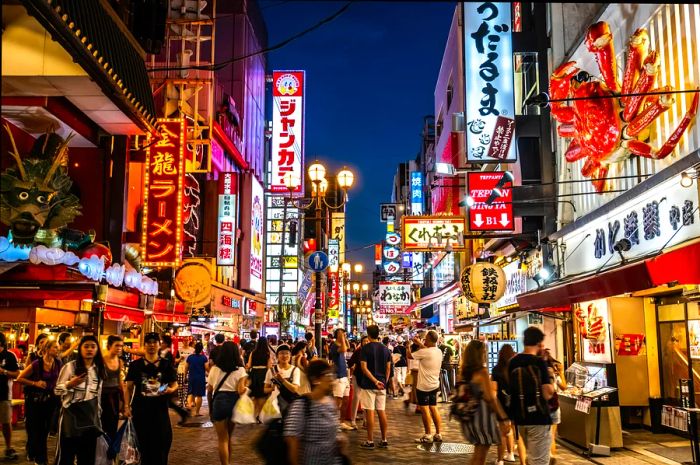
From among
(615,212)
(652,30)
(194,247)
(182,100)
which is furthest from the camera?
(194,247)

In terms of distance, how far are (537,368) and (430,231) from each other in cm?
1522

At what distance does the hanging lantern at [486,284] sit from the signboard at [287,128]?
65.8ft

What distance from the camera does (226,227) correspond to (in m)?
33.5

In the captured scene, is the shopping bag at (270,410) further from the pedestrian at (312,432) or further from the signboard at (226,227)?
the signboard at (226,227)

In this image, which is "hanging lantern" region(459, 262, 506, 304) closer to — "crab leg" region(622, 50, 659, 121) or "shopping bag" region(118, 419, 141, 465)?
"crab leg" region(622, 50, 659, 121)

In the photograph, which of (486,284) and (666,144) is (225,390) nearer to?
(666,144)

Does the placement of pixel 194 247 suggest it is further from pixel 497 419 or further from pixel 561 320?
pixel 497 419

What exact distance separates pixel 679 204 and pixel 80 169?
1480 cm

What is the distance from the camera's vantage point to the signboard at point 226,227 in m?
33.4

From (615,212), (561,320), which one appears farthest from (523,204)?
(615,212)

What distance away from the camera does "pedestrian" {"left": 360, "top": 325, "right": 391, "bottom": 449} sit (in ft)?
43.0

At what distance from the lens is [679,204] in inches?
441

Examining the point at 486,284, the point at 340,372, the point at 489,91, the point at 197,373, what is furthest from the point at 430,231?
the point at 197,373

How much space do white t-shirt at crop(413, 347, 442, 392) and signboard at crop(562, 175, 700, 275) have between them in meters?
4.23
